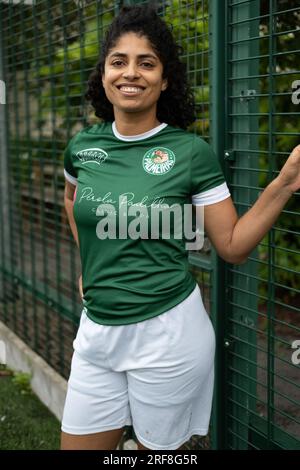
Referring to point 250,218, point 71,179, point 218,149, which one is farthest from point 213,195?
point 71,179

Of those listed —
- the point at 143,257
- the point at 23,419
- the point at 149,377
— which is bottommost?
the point at 23,419

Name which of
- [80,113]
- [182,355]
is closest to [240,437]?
[182,355]

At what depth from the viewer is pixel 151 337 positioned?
2068 mm

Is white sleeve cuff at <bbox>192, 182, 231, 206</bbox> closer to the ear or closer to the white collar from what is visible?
the white collar

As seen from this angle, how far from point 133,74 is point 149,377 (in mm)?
971

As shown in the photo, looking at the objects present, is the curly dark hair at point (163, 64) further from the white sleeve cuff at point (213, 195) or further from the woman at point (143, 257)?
the white sleeve cuff at point (213, 195)

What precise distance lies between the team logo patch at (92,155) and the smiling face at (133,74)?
6.3 inches

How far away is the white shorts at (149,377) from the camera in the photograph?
2.07m

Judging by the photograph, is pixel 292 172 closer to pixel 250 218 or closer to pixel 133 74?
pixel 250 218

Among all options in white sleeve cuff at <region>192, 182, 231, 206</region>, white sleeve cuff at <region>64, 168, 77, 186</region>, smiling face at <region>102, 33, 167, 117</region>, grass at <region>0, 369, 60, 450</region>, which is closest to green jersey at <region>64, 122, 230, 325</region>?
white sleeve cuff at <region>192, 182, 231, 206</region>

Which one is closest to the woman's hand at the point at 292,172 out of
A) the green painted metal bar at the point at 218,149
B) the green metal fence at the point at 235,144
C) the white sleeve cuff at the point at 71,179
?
the green metal fence at the point at 235,144

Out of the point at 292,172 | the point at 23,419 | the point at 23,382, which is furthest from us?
the point at 23,382

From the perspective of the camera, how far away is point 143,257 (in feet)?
6.83

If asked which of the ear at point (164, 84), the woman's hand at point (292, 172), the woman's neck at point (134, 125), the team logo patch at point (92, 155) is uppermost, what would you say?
the ear at point (164, 84)
